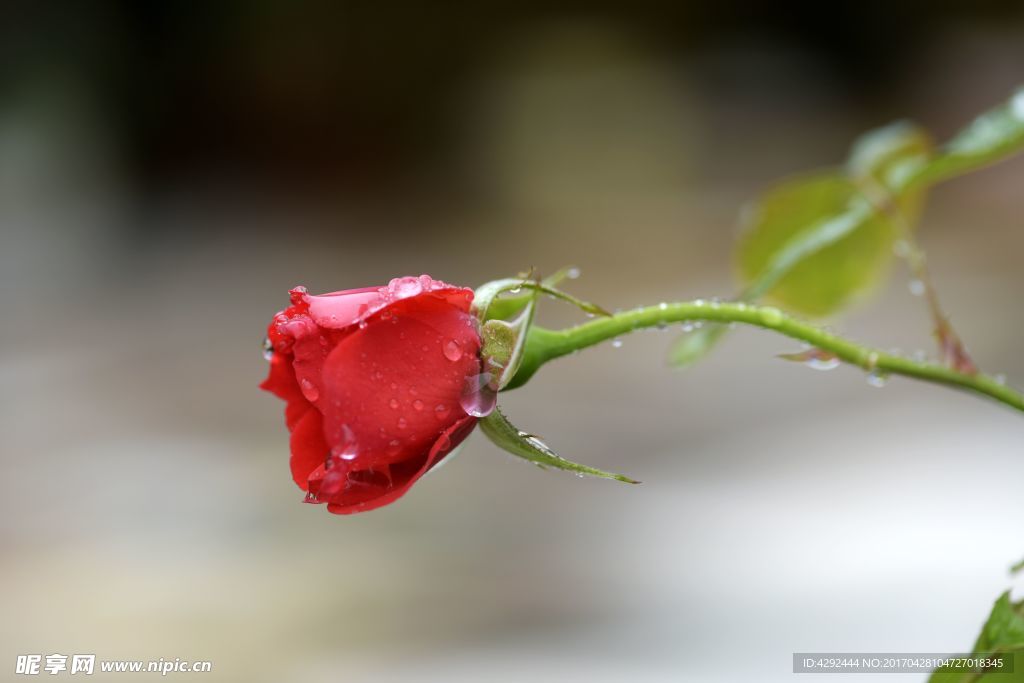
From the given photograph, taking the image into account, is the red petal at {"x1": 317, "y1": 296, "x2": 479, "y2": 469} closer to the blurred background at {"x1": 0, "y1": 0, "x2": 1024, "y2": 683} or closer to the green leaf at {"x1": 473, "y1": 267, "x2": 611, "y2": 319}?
the green leaf at {"x1": 473, "y1": 267, "x2": 611, "y2": 319}

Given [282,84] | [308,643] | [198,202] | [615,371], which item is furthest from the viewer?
[282,84]

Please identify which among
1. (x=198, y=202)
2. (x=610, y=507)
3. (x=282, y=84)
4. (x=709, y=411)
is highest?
(x=282, y=84)

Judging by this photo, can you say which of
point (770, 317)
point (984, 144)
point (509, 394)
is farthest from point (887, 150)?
point (509, 394)

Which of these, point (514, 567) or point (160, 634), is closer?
point (160, 634)

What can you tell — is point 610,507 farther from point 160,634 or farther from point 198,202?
point 198,202

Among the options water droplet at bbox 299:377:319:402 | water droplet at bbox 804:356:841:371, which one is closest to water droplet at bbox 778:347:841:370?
water droplet at bbox 804:356:841:371

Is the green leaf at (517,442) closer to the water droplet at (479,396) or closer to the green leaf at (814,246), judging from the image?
the water droplet at (479,396)

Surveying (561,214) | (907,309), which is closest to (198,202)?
(561,214)
